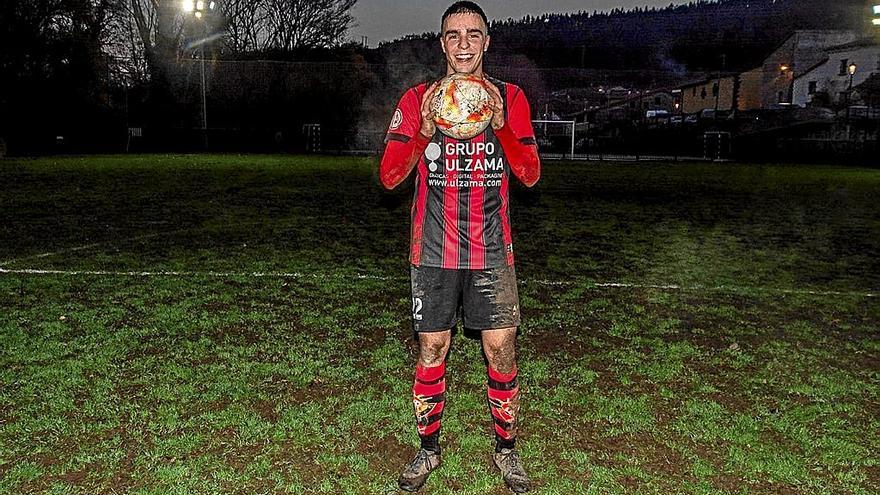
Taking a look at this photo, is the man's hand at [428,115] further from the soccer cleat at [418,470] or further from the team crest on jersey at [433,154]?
the soccer cleat at [418,470]

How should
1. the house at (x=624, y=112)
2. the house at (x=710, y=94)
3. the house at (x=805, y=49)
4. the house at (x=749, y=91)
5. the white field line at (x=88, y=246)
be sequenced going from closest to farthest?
the white field line at (x=88, y=246) → the house at (x=624, y=112) → the house at (x=710, y=94) → the house at (x=749, y=91) → the house at (x=805, y=49)

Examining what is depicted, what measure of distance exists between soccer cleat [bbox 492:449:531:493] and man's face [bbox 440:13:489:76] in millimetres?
1955

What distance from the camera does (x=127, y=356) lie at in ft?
18.2

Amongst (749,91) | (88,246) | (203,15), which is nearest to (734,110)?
(749,91)

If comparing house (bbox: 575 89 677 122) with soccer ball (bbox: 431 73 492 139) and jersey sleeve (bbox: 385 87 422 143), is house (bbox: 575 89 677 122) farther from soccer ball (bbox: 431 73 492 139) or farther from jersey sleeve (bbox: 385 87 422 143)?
soccer ball (bbox: 431 73 492 139)

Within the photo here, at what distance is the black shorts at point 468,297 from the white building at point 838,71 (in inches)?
2291

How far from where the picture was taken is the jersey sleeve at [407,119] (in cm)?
340

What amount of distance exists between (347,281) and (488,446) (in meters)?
4.43

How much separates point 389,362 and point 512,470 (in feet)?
6.69

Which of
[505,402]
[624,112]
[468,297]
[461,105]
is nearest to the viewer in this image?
[461,105]

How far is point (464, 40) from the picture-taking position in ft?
10.7

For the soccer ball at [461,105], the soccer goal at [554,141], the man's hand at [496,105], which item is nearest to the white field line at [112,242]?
the soccer ball at [461,105]

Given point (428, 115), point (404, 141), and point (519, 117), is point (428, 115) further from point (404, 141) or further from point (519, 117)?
point (519, 117)

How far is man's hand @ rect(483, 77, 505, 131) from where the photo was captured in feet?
10.6
